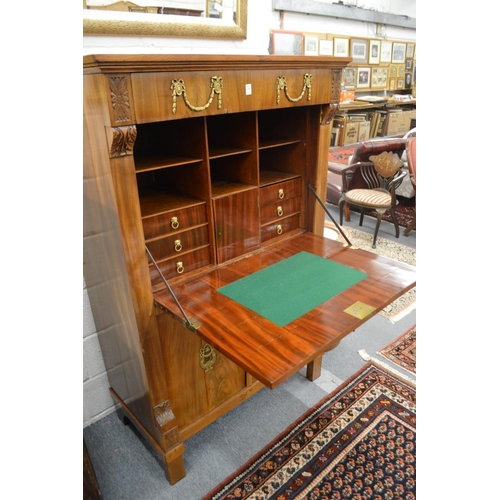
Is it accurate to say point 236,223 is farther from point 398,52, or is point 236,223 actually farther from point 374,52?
point 398,52

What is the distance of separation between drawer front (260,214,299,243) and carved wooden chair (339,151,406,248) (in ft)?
7.30

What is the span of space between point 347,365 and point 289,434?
605 millimetres

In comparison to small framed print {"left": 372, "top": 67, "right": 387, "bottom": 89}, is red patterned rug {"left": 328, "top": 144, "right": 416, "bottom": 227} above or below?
below

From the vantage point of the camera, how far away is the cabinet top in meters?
0.99

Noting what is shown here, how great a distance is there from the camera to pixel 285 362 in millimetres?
1015

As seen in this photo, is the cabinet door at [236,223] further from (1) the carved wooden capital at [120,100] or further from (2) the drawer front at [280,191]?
(1) the carved wooden capital at [120,100]

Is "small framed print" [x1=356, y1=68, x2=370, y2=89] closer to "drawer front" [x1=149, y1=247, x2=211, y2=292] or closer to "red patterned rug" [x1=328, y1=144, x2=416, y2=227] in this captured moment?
"red patterned rug" [x1=328, y1=144, x2=416, y2=227]

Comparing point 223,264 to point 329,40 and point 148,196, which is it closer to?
point 148,196

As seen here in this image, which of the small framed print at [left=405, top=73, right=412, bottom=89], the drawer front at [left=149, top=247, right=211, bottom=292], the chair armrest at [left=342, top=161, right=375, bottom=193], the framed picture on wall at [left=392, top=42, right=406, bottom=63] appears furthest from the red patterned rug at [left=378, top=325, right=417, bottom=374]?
the small framed print at [left=405, top=73, right=412, bottom=89]

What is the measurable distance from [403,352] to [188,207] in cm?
165

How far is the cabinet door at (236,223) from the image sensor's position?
1.48 m

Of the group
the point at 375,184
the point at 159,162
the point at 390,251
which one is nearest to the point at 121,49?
the point at 159,162

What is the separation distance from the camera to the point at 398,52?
6.73 meters

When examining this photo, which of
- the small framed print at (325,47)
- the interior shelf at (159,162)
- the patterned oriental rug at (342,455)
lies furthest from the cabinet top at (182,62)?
the small framed print at (325,47)
